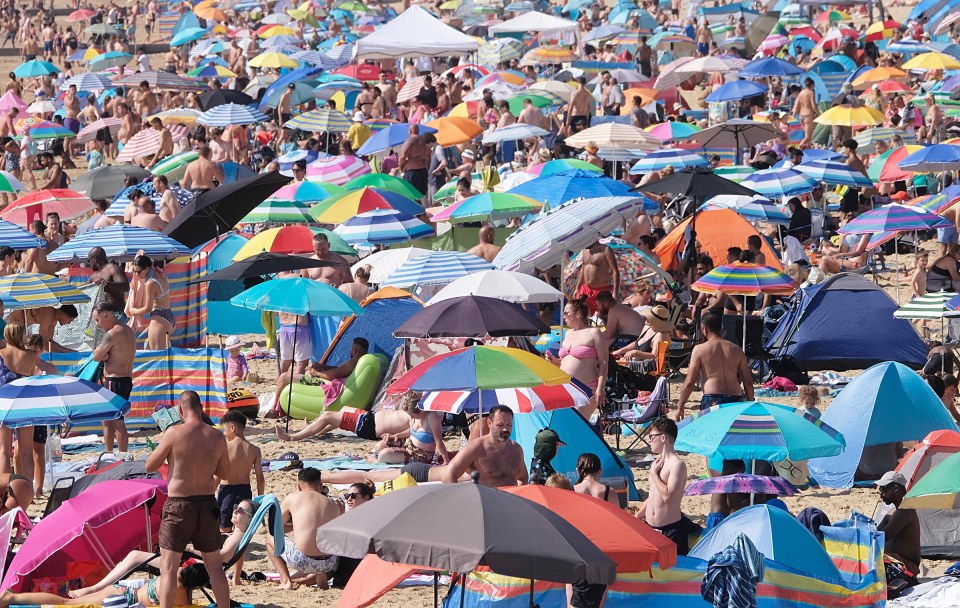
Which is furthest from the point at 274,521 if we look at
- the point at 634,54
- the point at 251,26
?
the point at 251,26

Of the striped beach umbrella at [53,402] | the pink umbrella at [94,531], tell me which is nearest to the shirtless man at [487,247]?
the striped beach umbrella at [53,402]

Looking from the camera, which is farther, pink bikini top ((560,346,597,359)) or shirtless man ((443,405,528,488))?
pink bikini top ((560,346,597,359))

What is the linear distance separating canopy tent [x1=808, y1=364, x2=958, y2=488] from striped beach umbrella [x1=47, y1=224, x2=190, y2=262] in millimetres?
5984

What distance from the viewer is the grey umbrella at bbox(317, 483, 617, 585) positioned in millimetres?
6090

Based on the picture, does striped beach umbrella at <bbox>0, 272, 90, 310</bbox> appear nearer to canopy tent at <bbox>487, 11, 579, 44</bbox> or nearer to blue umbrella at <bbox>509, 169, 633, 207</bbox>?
blue umbrella at <bbox>509, 169, 633, 207</bbox>

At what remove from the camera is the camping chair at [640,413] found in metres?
11.6

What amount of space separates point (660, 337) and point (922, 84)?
15.3 m

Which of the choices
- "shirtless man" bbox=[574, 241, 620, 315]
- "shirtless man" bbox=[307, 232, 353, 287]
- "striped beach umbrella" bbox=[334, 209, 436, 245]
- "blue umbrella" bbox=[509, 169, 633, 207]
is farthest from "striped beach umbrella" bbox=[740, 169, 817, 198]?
"shirtless man" bbox=[307, 232, 353, 287]

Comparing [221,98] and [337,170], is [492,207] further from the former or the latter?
[221,98]

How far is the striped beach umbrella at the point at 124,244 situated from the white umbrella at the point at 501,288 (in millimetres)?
2864

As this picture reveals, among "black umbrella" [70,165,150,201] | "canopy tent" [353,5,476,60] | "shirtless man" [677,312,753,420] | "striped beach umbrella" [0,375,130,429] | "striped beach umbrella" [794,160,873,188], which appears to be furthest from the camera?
"canopy tent" [353,5,476,60]

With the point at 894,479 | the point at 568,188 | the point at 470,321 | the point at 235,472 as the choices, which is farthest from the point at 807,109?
the point at 235,472

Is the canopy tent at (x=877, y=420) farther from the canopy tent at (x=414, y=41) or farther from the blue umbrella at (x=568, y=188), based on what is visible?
the canopy tent at (x=414, y=41)

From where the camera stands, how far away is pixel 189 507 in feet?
26.0
